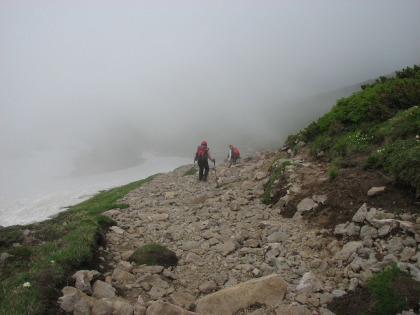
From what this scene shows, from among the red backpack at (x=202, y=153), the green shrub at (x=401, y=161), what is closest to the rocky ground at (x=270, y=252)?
the green shrub at (x=401, y=161)

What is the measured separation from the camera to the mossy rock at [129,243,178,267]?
8462mm

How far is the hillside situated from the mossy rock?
4cm

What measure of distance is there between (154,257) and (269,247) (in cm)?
387

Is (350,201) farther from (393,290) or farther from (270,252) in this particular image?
(393,290)

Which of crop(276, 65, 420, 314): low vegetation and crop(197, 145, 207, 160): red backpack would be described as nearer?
crop(276, 65, 420, 314): low vegetation

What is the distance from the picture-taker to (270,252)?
336 inches

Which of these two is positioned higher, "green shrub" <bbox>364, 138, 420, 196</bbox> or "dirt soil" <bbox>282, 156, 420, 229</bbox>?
"green shrub" <bbox>364, 138, 420, 196</bbox>

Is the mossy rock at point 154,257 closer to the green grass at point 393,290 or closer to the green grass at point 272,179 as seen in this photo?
the green grass at point 393,290

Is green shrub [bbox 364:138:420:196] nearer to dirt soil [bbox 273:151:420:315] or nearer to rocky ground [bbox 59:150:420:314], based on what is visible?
dirt soil [bbox 273:151:420:315]

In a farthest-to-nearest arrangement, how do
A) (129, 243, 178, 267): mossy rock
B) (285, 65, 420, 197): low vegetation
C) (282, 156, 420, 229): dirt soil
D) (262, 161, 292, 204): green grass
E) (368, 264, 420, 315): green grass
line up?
(262, 161, 292, 204): green grass < (285, 65, 420, 197): low vegetation < (129, 243, 178, 267): mossy rock < (282, 156, 420, 229): dirt soil < (368, 264, 420, 315): green grass

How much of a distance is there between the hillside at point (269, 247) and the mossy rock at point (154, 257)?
39 mm

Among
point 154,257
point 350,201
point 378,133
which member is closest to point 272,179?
point 350,201

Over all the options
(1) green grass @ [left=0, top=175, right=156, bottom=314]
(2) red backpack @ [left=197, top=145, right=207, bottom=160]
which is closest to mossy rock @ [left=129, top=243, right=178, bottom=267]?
(1) green grass @ [left=0, top=175, right=156, bottom=314]

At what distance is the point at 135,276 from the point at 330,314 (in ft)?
16.8
